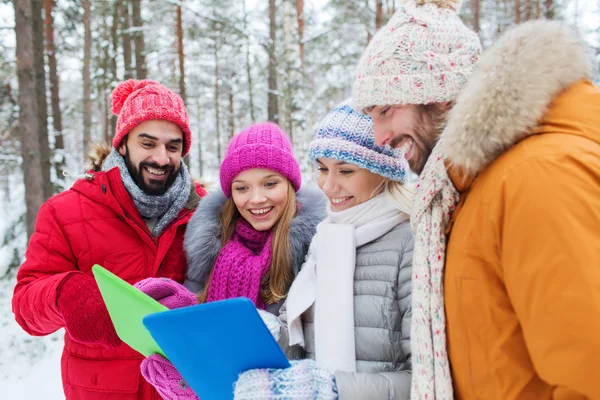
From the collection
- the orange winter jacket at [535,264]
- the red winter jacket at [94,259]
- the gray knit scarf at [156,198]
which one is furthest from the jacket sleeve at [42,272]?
the orange winter jacket at [535,264]

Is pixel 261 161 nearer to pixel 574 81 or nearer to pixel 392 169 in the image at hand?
pixel 392 169

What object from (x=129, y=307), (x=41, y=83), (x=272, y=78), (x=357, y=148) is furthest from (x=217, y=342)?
(x=272, y=78)

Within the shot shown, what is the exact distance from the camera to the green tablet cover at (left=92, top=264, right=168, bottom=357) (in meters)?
1.49

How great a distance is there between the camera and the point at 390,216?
1.89 metres

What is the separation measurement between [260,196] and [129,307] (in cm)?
101

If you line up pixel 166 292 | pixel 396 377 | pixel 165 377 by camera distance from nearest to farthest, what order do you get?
pixel 396 377, pixel 165 377, pixel 166 292

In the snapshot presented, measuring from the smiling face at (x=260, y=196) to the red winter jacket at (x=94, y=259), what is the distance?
0.48 meters

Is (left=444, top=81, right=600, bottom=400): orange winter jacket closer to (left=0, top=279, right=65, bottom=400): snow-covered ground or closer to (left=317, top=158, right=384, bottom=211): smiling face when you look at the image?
(left=317, top=158, right=384, bottom=211): smiling face

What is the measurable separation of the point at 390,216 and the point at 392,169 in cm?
23

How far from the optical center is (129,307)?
159cm

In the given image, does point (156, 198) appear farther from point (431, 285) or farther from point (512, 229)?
point (512, 229)

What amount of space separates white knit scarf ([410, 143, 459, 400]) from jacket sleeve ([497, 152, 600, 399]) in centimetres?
32

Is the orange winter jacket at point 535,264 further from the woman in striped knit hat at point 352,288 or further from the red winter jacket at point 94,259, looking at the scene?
the red winter jacket at point 94,259

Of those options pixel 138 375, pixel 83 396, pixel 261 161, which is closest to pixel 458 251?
pixel 261 161
